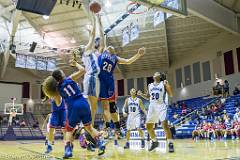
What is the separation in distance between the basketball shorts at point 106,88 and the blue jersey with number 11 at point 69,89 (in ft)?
2.92

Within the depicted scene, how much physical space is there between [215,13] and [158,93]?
13.3 m

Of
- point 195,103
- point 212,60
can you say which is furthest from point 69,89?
point 212,60

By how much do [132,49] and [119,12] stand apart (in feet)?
18.7

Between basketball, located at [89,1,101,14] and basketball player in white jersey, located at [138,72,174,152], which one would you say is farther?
basketball player in white jersey, located at [138,72,174,152]

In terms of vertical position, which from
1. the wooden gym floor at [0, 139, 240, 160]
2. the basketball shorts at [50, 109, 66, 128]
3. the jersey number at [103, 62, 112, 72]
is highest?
the jersey number at [103, 62, 112, 72]

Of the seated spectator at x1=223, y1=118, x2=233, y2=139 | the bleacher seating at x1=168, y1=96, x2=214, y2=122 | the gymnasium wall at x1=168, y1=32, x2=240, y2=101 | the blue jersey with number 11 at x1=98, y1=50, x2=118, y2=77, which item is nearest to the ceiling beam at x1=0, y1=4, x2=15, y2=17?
the bleacher seating at x1=168, y1=96, x2=214, y2=122

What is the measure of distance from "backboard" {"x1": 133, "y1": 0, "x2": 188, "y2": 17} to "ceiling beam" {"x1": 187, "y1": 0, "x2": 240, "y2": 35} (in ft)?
16.1

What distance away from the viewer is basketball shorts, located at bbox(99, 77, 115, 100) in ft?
18.1

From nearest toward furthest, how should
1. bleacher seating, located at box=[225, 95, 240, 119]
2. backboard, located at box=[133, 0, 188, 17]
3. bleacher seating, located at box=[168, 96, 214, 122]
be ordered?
1. backboard, located at box=[133, 0, 188, 17]
2. bleacher seating, located at box=[225, 95, 240, 119]
3. bleacher seating, located at box=[168, 96, 214, 122]

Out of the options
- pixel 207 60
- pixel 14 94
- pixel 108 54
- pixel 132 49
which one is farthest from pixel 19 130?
pixel 108 54

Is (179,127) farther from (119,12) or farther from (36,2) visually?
(36,2)

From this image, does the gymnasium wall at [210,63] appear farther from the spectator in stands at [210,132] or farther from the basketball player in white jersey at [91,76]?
the basketball player in white jersey at [91,76]

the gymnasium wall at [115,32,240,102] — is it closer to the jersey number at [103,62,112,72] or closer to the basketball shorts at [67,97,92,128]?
the jersey number at [103,62,112,72]

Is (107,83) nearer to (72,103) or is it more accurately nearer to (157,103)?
(72,103)
